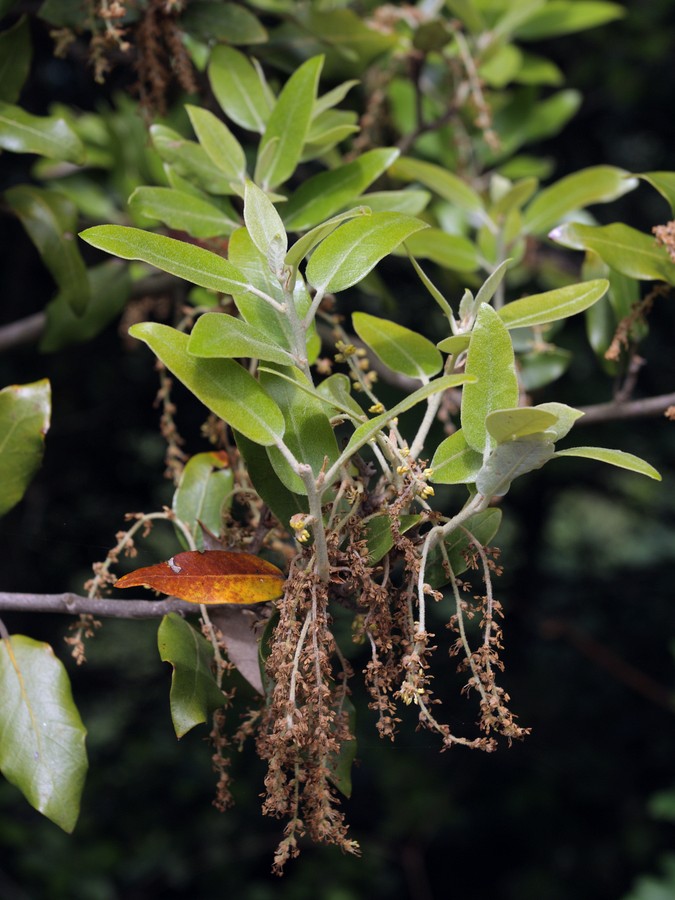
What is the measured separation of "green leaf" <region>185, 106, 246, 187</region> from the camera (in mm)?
789

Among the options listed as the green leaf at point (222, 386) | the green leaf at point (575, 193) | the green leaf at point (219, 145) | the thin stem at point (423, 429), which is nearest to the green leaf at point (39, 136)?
the green leaf at point (219, 145)

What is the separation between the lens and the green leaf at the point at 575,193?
1013 mm

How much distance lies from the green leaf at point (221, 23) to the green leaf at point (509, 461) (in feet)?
1.96

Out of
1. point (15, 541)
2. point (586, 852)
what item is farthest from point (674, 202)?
point (586, 852)

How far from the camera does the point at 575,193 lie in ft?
3.42

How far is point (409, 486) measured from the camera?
0.58m

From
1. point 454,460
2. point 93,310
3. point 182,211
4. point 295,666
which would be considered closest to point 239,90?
point 182,211

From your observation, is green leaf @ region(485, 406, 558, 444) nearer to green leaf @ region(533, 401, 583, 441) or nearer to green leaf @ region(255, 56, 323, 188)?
green leaf @ region(533, 401, 583, 441)

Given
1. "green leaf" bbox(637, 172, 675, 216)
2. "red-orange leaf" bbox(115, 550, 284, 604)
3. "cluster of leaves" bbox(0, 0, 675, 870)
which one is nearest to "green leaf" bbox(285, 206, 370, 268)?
"cluster of leaves" bbox(0, 0, 675, 870)

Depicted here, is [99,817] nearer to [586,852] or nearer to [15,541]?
[15,541]

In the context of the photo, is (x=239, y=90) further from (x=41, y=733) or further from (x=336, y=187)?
(x=41, y=733)

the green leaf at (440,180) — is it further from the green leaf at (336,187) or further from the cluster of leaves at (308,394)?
the green leaf at (336,187)

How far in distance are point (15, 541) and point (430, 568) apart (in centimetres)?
131

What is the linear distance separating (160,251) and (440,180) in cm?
54
